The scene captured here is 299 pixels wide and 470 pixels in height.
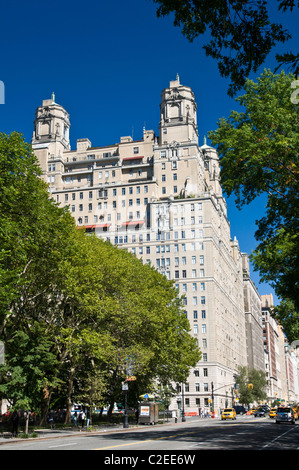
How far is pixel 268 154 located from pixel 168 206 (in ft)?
268

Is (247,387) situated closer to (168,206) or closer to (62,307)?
(168,206)

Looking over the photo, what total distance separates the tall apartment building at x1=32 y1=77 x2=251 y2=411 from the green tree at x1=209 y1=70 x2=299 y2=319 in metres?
73.8

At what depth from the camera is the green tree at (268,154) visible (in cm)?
2263

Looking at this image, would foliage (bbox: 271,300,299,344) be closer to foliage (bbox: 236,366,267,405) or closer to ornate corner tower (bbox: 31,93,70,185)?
foliage (bbox: 236,366,267,405)

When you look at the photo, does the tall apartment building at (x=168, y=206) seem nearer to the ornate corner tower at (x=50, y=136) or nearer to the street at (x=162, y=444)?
the ornate corner tower at (x=50, y=136)

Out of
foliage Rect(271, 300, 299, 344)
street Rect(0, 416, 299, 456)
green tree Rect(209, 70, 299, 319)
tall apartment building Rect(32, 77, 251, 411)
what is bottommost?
street Rect(0, 416, 299, 456)

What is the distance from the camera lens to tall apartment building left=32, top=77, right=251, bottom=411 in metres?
98.9

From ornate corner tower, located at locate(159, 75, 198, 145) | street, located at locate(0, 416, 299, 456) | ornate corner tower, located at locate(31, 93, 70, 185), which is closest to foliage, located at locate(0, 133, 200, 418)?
street, located at locate(0, 416, 299, 456)

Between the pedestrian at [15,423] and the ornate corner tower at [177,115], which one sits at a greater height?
the ornate corner tower at [177,115]

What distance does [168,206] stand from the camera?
342 feet

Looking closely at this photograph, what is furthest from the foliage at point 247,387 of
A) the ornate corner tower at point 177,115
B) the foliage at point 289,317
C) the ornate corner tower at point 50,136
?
the ornate corner tower at point 50,136

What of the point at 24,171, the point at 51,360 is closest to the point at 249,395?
the point at 51,360

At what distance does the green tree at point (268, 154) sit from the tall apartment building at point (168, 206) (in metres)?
73.8

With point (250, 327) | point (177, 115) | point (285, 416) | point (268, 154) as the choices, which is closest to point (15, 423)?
point (268, 154)
